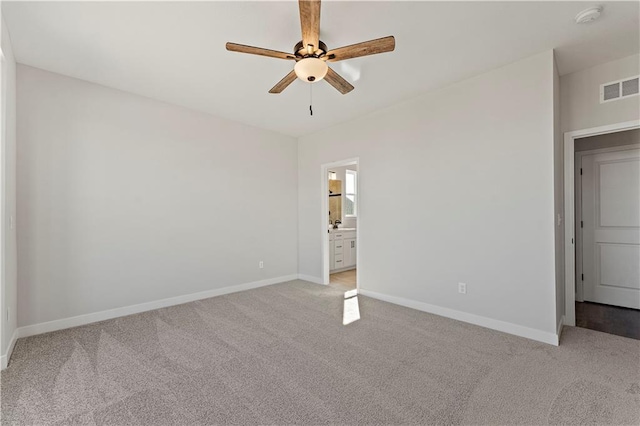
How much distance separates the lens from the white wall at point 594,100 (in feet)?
8.97

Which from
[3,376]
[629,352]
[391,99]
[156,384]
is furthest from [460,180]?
[3,376]

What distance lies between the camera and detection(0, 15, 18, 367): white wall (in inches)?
89.1

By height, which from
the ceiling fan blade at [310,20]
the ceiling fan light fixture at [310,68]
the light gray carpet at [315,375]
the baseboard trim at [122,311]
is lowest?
the light gray carpet at [315,375]

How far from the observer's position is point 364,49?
204cm

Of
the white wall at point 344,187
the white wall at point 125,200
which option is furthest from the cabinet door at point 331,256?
the white wall at point 125,200

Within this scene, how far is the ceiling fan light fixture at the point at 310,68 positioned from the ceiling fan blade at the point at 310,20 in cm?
9

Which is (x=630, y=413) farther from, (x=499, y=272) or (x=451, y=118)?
(x=451, y=118)

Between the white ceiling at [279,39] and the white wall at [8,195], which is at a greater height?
the white ceiling at [279,39]

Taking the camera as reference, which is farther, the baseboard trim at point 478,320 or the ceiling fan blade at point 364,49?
the baseboard trim at point 478,320

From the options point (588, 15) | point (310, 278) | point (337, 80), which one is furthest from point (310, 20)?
point (310, 278)

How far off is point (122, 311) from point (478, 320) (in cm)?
405

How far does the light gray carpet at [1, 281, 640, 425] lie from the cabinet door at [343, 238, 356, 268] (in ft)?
9.32

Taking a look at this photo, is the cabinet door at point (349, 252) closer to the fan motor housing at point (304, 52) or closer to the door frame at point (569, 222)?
the door frame at point (569, 222)

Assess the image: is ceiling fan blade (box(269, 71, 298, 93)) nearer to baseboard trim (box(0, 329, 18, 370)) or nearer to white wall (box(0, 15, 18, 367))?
white wall (box(0, 15, 18, 367))
